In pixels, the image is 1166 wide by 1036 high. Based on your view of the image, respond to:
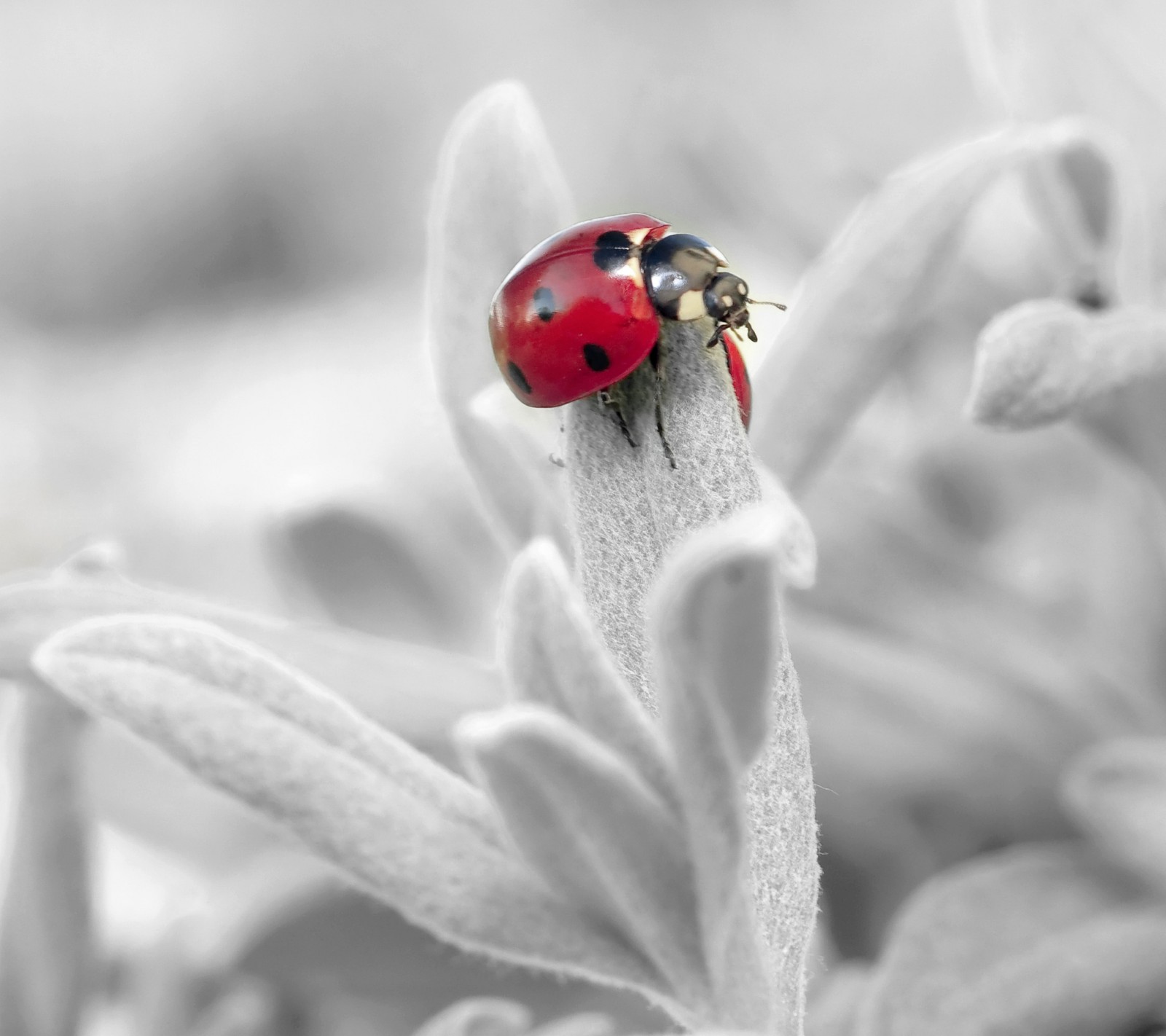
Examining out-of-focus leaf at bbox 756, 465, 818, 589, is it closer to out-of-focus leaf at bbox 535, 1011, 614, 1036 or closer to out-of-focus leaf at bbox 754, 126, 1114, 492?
out-of-focus leaf at bbox 754, 126, 1114, 492

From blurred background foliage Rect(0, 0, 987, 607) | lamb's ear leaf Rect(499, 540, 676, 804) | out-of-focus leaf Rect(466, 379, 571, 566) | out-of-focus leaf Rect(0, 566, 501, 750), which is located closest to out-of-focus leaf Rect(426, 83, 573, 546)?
out-of-focus leaf Rect(466, 379, 571, 566)

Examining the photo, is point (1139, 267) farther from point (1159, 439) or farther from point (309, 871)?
point (309, 871)

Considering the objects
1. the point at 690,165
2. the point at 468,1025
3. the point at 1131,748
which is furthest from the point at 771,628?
the point at 690,165

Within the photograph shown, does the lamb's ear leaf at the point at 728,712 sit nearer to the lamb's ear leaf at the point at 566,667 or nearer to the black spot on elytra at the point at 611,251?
the lamb's ear leaf at the point at 566,667

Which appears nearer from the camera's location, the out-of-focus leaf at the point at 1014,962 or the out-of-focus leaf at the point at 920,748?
the out-of-focus leaf at the point at 1014,962

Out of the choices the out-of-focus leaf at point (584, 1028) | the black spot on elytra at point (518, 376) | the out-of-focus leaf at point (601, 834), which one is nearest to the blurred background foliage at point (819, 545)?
the black spot on elytra at point (518, 376)

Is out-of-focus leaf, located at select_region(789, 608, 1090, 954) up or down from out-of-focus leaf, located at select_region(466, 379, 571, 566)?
down
